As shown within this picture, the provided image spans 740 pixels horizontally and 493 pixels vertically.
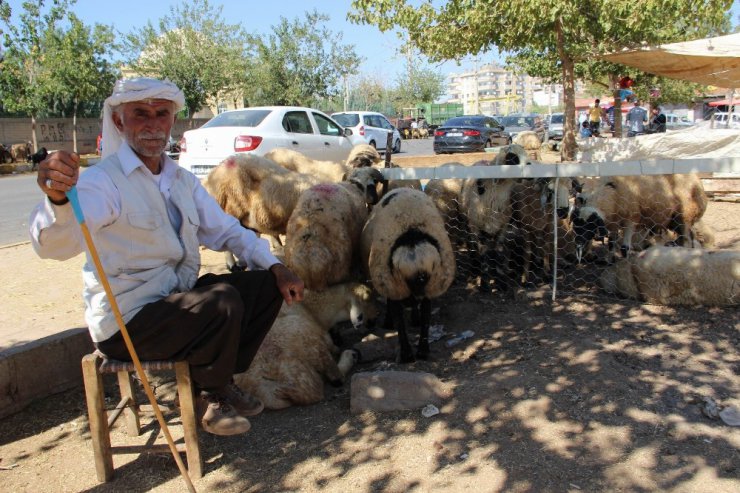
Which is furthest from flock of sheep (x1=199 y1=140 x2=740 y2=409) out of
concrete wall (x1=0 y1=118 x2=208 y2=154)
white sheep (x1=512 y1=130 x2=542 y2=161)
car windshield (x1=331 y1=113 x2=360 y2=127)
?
concrete wall (x1=0 y1=118 x2=208 y2=154)

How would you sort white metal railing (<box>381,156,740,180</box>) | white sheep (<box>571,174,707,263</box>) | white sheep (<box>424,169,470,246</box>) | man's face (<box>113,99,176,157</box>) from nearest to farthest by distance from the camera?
man's face (<box>113,99,176,157</box>), white metal railing (<box>381,156,740,180</box>), white sheep (<box>571,174,707,263</box>), white sheep (<box>424,169,470,246</box>)

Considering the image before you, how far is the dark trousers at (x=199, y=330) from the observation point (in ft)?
8.87

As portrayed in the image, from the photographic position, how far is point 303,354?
4113 mm

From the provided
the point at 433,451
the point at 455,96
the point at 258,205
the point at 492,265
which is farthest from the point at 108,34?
the point at 455,96

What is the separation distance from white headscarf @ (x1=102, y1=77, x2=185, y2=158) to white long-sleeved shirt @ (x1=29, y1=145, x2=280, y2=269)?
22 cm

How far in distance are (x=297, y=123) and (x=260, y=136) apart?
5.69 ft

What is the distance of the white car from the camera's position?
916cm

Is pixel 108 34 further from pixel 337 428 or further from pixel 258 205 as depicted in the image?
pixel 337 428

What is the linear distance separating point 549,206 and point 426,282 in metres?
2.50

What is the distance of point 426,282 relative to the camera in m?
4.51

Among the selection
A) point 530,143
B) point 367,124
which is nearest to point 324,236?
point 530,143

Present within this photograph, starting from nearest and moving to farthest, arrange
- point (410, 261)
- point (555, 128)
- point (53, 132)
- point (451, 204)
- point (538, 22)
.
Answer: point (410, 261) < point (451, 204) < point (538, 22) < point (53, 132) < point (555, 128)

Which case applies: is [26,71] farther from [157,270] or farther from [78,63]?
[157,270]

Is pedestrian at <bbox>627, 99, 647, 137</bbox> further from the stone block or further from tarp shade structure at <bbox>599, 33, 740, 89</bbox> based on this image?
the stone block
